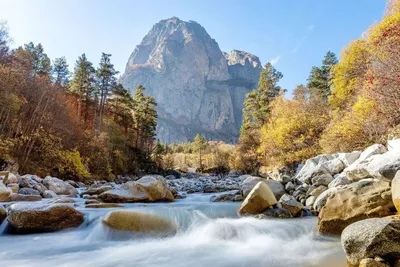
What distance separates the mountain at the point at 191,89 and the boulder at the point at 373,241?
15813 cm

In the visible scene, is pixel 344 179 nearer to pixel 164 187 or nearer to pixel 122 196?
pixel 164 187

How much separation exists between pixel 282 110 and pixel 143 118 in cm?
2097

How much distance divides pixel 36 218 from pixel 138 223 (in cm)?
240

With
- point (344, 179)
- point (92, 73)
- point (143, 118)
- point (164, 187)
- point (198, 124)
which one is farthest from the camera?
point (198, 124)

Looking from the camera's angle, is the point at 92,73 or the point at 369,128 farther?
the point at 92,73

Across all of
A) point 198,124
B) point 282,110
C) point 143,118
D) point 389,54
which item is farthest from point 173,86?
point 389,54

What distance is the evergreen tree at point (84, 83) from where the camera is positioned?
31.8 m

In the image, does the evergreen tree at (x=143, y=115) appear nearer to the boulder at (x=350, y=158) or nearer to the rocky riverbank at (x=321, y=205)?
the rocky riverbank at (x=321, y=205)

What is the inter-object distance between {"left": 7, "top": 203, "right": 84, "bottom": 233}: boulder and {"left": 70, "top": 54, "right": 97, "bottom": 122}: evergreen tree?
26.4m

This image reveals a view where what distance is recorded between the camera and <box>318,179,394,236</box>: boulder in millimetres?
5621

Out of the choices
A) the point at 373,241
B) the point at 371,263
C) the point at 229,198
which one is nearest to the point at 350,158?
the point at 229,198

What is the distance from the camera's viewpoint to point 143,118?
39594 millimetres

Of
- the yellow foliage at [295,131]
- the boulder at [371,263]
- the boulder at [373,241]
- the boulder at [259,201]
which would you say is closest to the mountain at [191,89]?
the yellow foliage at [295,131]

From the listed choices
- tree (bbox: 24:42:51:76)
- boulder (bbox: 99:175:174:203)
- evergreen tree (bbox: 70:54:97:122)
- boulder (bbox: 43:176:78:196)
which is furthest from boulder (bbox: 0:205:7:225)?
tree (bbox: 24:42:51:76)
